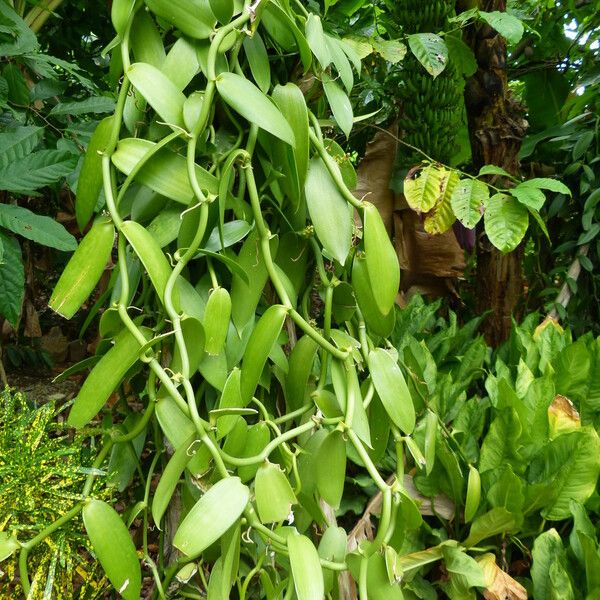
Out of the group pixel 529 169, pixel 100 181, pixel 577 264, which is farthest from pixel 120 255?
pixel 529 169

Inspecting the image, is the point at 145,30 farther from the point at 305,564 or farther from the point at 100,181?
the point at 305,564

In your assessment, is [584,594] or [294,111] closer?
[294,111]

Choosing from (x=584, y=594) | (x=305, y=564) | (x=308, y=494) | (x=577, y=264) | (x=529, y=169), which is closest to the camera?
(x=305, y=564)

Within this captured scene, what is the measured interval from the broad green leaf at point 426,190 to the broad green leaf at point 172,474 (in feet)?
2.34

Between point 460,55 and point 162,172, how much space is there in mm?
933

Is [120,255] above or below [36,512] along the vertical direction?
above

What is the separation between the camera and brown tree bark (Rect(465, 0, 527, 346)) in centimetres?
121

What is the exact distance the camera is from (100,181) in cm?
41

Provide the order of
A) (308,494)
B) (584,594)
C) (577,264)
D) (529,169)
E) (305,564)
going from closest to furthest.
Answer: (305,564)
(308,494)
(584,594)
(577,264)
(529,169)

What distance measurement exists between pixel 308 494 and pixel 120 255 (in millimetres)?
198

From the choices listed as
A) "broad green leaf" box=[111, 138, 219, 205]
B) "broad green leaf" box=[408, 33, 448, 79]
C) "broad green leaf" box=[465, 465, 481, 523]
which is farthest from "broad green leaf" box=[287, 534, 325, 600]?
"broad green leaf" box=[408, 33, 448, 79]

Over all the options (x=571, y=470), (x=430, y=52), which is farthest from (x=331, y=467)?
(x=430, y=52)

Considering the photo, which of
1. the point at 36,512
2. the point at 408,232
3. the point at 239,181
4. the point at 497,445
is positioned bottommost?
the point at 408,232

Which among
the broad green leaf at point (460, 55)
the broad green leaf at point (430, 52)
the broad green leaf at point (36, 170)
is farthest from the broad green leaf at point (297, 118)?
the broad green leaf at point (460, 55)
